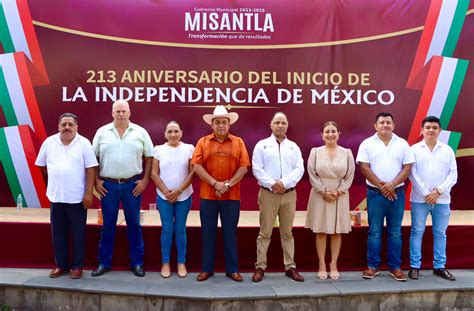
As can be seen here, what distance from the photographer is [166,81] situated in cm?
455

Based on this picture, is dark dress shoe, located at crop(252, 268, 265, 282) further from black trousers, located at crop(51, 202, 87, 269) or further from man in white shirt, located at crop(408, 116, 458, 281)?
black trousers, located at crop(51, 202, 87, 269)

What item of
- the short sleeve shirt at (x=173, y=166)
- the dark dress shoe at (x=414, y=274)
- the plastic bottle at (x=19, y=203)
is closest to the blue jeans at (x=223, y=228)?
the short sleeve shirt at (x=173, y=166)

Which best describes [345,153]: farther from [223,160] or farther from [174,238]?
[174,238]

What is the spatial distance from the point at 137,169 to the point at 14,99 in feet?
5.68

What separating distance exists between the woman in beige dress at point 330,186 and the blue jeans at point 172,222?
118cm

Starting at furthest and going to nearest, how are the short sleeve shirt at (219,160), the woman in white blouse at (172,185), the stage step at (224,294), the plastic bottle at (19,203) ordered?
the plastic bottle at (19,203) → the woman in white blouse at (172,185) → the short sleeve shirt at (219,160) → the stage step at (224,294)

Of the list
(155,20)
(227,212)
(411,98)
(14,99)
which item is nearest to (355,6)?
(411,98)

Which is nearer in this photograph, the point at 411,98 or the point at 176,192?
the point at 176,192

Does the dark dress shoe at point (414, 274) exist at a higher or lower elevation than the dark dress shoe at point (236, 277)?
lower

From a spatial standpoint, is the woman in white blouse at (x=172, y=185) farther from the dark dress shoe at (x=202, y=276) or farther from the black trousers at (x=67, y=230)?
the black trousers at (x=67, y=230)

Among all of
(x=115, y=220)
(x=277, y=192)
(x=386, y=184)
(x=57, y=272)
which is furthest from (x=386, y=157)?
(x=57, y=272)

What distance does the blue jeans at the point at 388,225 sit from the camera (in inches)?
153

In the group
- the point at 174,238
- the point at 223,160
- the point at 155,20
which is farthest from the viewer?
the point at 155,20

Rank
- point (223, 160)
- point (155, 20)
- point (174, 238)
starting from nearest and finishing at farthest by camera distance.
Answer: point (223, 160)
point (174, 238)
point (155, 20)
